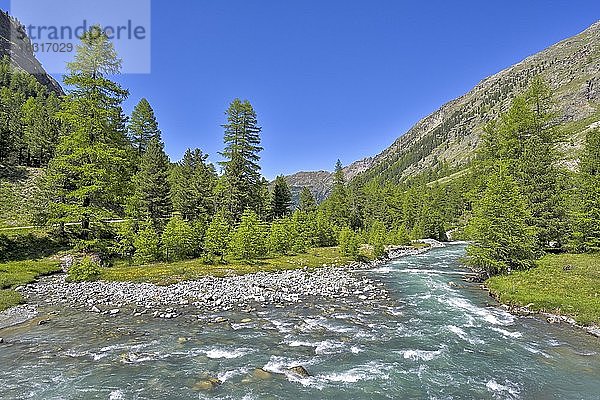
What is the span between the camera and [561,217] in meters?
34.3

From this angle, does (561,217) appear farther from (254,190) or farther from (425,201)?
(425,201)

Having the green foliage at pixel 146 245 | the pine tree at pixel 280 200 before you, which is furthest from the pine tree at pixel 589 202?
the pine tree at pixel 280 200

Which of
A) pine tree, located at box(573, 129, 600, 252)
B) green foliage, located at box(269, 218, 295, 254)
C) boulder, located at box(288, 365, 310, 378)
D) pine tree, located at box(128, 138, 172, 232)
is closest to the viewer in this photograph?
boulder, located at box(288, 365, 310, 378)

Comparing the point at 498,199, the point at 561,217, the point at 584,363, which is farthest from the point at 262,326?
the point at 561,217

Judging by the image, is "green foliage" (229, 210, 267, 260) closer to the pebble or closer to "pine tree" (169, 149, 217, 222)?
the pebble

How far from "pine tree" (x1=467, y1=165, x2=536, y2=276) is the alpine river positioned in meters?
8.83

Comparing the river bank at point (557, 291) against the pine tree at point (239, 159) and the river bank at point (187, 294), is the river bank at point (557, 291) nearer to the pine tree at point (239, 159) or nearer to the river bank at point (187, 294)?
the river bank at point (187, 294)

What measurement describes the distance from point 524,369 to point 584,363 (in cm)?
231

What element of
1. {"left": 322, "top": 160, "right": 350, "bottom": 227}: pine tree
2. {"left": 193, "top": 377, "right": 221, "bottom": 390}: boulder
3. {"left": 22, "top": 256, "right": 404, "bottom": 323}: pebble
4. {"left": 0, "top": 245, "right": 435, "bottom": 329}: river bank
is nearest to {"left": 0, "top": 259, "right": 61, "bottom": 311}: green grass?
{"left": 0, "top": 245, "right": 435, "bottom": 329}: river bank

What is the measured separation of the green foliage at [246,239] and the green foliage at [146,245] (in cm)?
748

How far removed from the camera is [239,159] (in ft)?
161

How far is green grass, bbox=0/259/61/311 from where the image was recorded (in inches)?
792

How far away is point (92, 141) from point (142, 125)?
42.0 meters

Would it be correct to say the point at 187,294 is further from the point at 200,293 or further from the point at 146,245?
the point at 146,245
